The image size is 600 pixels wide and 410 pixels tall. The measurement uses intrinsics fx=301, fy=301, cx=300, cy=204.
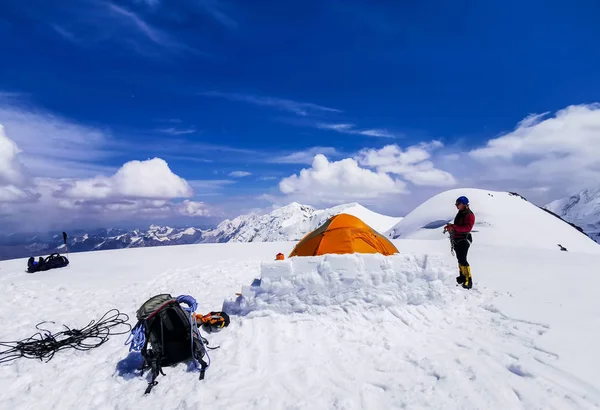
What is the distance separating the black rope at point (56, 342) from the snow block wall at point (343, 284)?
3.24 meters

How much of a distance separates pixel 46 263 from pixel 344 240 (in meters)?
14.6

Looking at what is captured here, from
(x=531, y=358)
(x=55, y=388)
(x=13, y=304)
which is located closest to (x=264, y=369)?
(x=55, y=388)

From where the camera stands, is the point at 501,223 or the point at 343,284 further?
the point at 501,223

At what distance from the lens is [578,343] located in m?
4.91

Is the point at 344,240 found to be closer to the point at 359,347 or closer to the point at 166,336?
the point at 359,347

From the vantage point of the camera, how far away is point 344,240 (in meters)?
8.20

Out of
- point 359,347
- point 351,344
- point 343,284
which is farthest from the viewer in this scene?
point 343,284

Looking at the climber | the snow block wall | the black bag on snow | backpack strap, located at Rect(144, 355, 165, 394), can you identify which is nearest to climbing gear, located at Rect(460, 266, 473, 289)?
the climber

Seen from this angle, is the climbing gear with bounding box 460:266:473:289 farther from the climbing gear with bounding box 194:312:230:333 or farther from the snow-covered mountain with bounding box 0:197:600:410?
the climbing gear with bounding box 194:312:230:333

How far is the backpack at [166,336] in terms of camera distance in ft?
17.1

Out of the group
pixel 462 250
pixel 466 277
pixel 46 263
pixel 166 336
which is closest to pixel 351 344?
pixel 166 336

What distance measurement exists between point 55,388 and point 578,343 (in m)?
8.60

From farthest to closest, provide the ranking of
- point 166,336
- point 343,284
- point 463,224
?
1. point 463,224
2. point 343,284
3. point 166,336

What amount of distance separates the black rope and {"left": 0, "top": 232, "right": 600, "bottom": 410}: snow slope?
253mm
